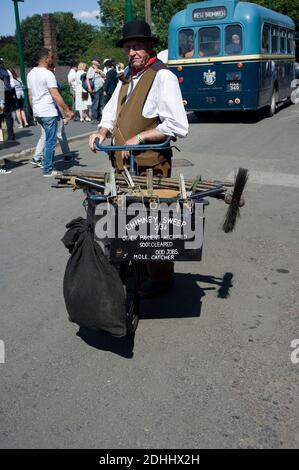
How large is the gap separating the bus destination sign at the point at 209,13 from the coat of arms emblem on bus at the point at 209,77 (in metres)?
1.38

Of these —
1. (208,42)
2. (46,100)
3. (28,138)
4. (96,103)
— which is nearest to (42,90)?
(46,100)

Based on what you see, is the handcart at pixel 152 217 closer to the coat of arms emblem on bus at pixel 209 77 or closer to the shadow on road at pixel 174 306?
the shadow on road at pixel 174 306

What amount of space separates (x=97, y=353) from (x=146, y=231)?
3.28 ft

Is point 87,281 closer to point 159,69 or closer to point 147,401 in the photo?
point 147,401

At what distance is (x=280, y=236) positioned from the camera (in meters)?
5.78

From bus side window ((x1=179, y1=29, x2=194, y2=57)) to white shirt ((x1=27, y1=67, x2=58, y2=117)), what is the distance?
7.06 m

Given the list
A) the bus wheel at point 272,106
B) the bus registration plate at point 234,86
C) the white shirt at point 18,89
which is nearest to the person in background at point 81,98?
the white shirt at point 18,89

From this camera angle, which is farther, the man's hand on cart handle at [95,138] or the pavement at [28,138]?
the pavement at [28,138]

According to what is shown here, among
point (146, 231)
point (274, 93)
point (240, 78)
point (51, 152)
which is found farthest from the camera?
point (274, 93)

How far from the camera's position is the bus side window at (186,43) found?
14680mm

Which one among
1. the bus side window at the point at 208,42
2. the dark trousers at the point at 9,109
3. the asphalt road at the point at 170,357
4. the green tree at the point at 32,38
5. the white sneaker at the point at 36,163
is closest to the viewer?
the asphalt road at the point at 170,357

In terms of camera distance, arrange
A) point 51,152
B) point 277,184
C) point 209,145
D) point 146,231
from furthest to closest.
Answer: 1. point 209,145
2. point 51,152
3. point 277,184
4. point 146,231

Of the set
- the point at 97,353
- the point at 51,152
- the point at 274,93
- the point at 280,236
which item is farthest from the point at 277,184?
the point at 274,93
